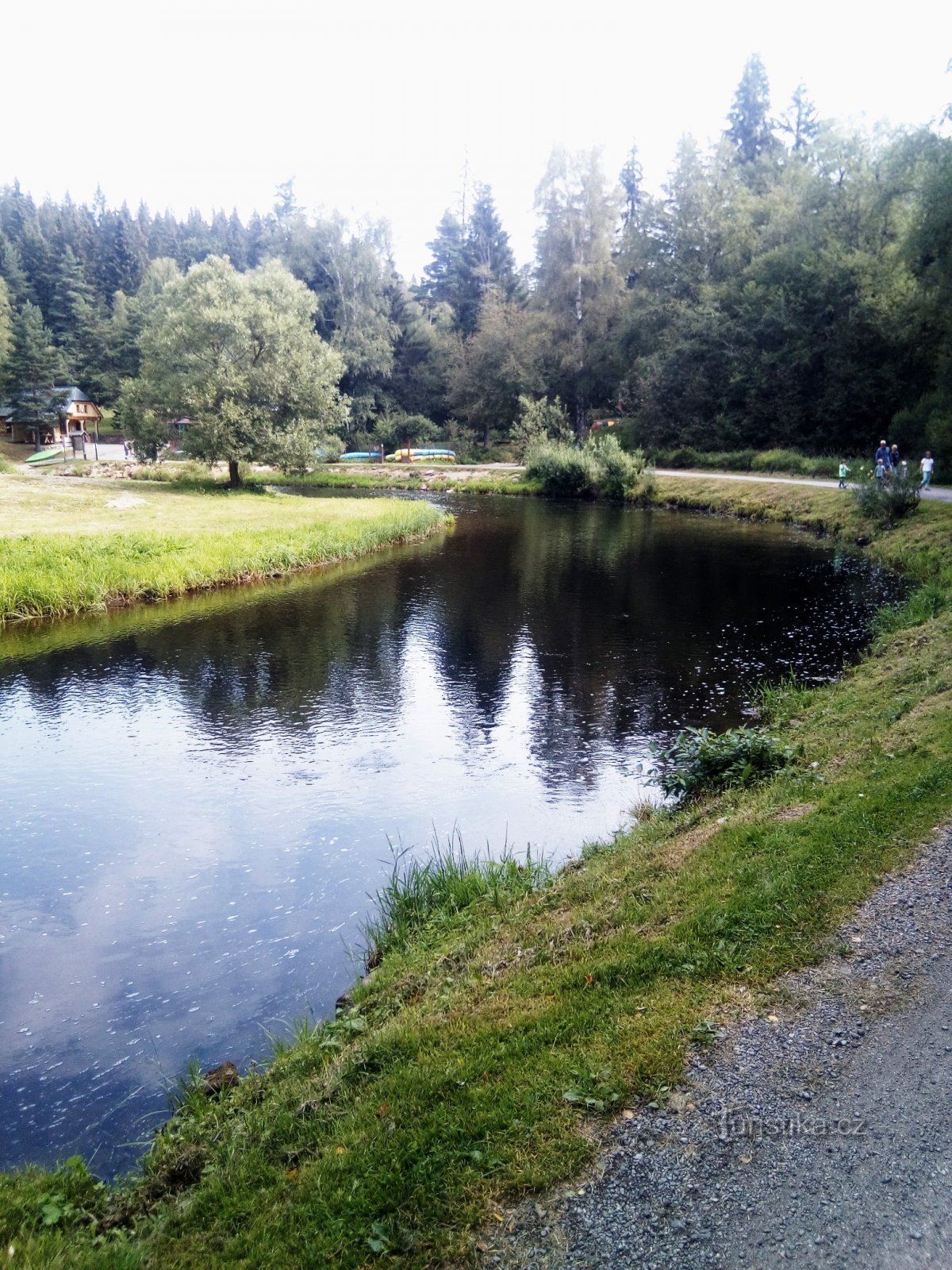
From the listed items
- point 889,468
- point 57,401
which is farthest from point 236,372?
point 57,401

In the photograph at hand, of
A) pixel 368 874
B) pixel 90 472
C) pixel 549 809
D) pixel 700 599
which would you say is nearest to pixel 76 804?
pixel 368 874

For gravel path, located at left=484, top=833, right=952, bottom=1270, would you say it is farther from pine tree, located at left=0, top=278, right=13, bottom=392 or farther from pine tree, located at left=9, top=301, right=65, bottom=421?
pine tree, located at left=0, top=278, right=13, bottom=392

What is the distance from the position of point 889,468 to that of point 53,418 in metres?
79.3

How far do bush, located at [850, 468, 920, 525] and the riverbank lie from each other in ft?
76.5

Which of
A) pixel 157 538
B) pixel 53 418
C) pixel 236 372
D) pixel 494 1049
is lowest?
pixel 494 1049

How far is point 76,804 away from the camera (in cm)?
1185

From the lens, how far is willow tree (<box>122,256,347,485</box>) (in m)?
42.6

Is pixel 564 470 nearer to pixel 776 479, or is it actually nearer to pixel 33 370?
pixel 776 479

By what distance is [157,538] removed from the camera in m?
26.8

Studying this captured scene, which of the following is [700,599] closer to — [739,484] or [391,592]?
[391,592]

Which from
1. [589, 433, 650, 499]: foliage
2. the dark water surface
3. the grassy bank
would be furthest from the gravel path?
[589, 433, 650, 499]: foliage

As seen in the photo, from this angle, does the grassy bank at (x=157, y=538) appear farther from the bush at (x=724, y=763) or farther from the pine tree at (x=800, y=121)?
the pine tree at (x=800, y=121)

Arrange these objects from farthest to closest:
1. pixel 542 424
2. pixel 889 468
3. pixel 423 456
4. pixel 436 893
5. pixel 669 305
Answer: pixel 423 456, pixel 542 424, pixel 669 305, pixel 889 468, pixel 436 893

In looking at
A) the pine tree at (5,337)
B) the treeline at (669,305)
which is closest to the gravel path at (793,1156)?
the treeline at (669,305)
